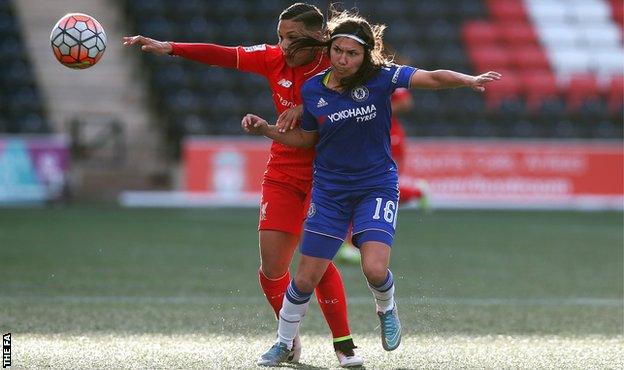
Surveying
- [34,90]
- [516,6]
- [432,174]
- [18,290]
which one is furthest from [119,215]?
[516,6]

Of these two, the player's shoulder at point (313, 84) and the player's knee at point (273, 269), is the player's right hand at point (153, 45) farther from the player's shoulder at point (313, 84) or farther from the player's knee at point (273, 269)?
the player's knee at point (273, 269)

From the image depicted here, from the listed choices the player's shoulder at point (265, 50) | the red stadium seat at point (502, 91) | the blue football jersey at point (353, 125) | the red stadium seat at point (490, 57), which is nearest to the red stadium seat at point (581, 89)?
the red stadium seat at point (502, 91)

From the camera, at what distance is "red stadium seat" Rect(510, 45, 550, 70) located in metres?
23.5

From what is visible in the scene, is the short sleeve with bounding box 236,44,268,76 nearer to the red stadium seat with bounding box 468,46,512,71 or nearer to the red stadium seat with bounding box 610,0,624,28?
the red stadium seat with bounding box 468,46,512,71

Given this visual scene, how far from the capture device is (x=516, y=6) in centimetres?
2464

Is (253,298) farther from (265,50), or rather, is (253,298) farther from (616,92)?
(616,92)

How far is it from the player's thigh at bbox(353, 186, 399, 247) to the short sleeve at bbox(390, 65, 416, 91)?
1.63 ft

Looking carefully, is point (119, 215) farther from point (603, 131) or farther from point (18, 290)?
point (603, 131)

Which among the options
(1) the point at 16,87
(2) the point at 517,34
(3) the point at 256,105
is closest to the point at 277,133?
(3) the point at 256,105

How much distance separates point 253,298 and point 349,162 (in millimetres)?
2833

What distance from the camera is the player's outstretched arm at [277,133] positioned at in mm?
5336

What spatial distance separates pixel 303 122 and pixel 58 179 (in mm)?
13401

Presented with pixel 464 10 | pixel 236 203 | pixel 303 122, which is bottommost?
pixel 236 203

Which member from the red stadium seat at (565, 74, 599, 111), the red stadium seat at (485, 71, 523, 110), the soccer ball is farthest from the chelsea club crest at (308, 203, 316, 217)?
the red stadium seat at (565, 74, 599, 111)
